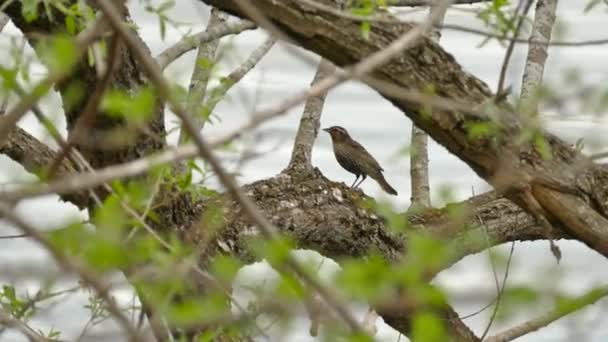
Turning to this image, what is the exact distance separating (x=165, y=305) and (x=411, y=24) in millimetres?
715

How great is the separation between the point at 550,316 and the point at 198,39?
0.94 m

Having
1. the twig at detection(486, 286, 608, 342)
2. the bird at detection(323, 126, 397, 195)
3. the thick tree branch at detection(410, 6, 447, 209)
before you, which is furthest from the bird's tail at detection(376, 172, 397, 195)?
the twig at detection(486, 286, 608, 342)

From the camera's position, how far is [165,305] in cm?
95

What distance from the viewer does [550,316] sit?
150cm

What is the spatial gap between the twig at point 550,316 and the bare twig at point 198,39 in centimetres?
70

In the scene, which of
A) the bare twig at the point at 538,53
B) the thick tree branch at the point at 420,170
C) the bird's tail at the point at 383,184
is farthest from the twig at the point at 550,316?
the bird's tail at the point at 383,184

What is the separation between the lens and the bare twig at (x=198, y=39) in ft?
7.16

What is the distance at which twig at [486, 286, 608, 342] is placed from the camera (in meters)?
1.07

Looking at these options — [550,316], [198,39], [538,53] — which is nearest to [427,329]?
[550,316]

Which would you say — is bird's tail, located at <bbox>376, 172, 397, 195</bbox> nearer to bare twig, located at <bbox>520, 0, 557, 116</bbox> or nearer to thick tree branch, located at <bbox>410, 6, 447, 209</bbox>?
thick tree branch, located at <bbox>410, 6, 447, 209</bbox>

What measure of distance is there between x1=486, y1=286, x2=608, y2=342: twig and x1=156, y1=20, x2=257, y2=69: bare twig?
0.70 metres

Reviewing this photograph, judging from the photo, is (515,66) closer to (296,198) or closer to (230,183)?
(296,198)

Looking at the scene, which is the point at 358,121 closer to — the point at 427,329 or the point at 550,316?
the point at 550,316

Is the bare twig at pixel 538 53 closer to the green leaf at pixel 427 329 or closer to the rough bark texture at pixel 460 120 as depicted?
the rough bark texture at pixel 460 120
